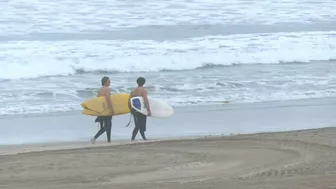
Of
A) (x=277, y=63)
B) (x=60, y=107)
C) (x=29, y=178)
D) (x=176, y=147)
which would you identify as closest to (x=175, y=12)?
(x=277, y=63)

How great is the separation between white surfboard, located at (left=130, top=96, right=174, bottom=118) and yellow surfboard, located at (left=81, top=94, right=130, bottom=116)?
39 centimetres

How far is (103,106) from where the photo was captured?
1223 cm

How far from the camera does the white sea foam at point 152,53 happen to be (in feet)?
72.8

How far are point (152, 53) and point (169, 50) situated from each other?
1.10 metres

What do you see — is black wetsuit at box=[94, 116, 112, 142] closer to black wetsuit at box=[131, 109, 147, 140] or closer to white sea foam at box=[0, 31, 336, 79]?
black wetsuit at box=[131, 109, 147, 140]

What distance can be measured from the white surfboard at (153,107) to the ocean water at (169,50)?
7.99ft

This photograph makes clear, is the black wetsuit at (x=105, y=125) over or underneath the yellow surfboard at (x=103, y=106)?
underneath

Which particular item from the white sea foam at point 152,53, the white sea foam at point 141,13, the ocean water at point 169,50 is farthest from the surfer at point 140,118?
the white sea foam at point 141,13

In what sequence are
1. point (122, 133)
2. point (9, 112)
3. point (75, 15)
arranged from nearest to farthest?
point (122, 133), point (9, 112), point (75, 15)

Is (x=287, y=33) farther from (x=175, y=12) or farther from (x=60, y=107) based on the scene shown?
(x=60, y=107)

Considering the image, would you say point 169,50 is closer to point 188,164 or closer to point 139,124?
point 139,124

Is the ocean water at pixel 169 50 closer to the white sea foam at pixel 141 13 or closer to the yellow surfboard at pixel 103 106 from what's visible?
the white sea foam at pixel 141 13

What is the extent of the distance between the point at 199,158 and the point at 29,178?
2299 mm

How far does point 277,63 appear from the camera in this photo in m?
24.0
